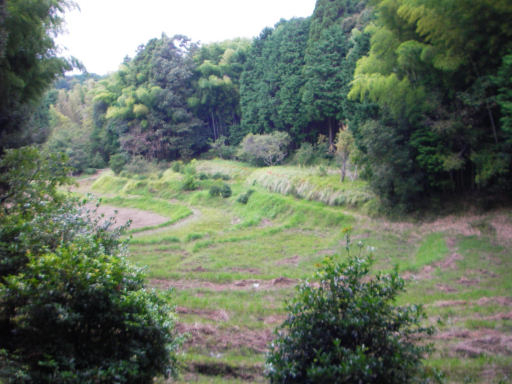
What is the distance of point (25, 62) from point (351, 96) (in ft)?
39.4

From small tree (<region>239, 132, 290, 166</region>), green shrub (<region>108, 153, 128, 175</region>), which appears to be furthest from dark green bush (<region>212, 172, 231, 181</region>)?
green shrub (<region>108, 153, 128, 175</region>)

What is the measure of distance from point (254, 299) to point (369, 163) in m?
9.17

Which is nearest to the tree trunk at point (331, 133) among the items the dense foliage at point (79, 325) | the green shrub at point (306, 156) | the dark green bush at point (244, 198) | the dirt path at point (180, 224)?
the green shrub at point (306, 156)

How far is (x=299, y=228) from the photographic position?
599 inches

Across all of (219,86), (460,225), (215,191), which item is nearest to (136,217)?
(215,191)

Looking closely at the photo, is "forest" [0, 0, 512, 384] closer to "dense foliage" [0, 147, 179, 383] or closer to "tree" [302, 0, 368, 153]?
"dense foliage" [0, 147, 179, 383]

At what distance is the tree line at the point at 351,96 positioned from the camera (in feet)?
37.4

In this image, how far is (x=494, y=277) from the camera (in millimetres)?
8398

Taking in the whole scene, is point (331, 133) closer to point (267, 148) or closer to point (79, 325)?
point (267, 148)

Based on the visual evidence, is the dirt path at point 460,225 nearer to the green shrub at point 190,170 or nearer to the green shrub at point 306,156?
the green shrub at point 306,156

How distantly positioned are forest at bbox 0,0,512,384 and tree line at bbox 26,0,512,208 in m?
0.10

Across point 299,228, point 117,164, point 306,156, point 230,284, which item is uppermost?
point 117,164

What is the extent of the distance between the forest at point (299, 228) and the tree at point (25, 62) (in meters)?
0.06

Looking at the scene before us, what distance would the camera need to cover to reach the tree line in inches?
449
